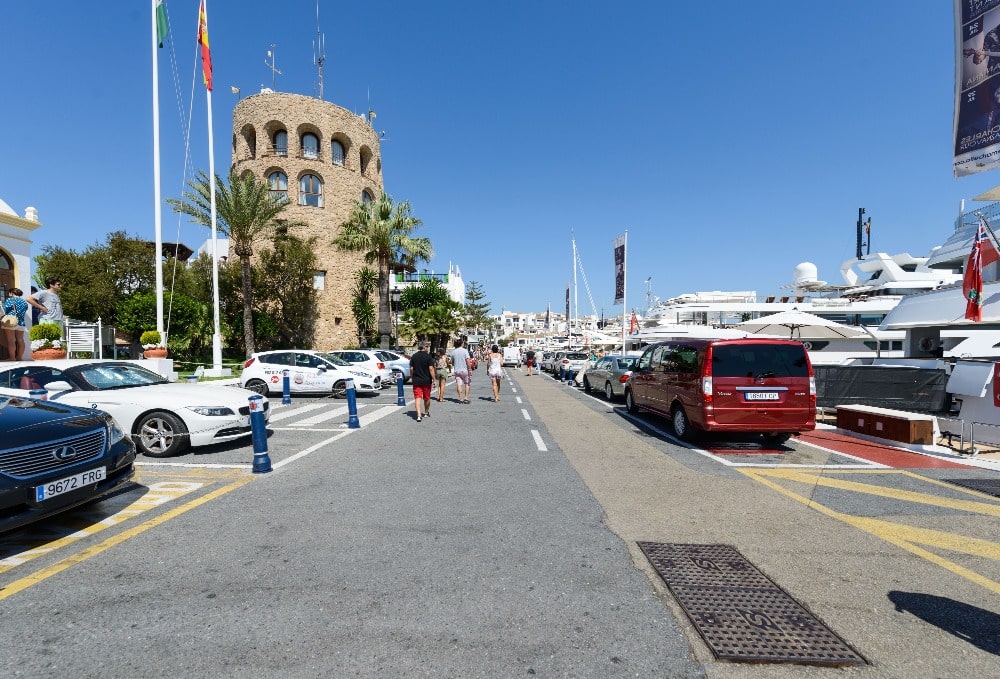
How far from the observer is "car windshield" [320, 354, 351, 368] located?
17.4 meters

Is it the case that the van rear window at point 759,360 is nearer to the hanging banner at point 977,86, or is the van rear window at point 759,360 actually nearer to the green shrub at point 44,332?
the hanging banner at point 977,86

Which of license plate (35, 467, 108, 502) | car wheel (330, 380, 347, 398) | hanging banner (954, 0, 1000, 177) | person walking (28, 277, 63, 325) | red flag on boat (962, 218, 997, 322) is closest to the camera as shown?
license plate (35, 467, 108, 502)

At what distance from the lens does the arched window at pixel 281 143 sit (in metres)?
37.1

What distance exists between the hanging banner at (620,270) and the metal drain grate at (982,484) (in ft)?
62.7

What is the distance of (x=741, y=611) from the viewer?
10.2 feet

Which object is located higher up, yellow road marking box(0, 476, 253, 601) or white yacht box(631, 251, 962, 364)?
white yacht box(631, 251, 962, 364)

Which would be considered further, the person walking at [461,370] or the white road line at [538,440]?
the person walking at [461,370]

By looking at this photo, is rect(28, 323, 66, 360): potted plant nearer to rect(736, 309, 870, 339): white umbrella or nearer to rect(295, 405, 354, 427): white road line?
rect(295, 405, 354, 427): white road line

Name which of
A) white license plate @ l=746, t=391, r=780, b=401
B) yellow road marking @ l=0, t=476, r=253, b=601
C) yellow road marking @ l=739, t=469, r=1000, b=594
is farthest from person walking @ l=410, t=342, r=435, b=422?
yellow road marking @ l=739, t=469, r=1000, b=594

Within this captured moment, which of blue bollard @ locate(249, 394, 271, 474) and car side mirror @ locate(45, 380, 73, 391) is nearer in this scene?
blue bollard @ locate(249, 394, 271, 474)

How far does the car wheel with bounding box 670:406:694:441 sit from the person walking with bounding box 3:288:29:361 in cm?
1533

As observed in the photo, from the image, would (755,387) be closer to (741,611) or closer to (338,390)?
(741,611)

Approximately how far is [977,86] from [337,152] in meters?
39.8

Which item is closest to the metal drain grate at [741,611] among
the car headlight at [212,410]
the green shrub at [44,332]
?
the car headlight at [212,410]
